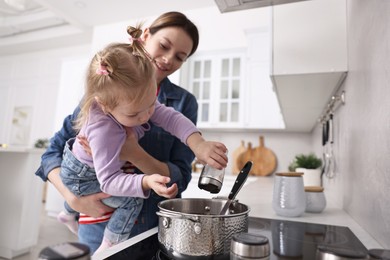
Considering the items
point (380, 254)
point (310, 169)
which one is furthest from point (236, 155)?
point (380, 254)

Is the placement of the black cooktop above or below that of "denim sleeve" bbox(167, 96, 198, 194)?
below

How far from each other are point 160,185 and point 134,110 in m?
0.19

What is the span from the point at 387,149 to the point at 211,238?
1.33 ft

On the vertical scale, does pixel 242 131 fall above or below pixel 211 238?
above

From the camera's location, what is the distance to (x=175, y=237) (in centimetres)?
43

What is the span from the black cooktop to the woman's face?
49 cm

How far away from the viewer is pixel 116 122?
64 cm

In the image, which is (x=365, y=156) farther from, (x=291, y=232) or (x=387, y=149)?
(x=291, y=232)

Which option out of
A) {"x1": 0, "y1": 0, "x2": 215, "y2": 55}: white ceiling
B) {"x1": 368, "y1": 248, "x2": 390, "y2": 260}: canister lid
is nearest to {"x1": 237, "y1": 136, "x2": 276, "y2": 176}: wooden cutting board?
{"x1": 0, "y1": 0, "x2": 215, "y2": 55}: white ceiling

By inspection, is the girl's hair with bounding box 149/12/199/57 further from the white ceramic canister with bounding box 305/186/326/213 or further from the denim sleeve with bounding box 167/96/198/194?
the white ceramic canister with bounding box 305/186/326/213

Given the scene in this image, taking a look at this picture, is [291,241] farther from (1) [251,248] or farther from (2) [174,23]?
(2) [174,23]

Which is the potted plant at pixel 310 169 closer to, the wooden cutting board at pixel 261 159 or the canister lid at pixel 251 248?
the wooden cutting board at pixel 261 159

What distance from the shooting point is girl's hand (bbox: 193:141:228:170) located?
55cm

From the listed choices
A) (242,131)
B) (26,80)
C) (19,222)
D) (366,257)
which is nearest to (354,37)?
Answer: (366,257)
